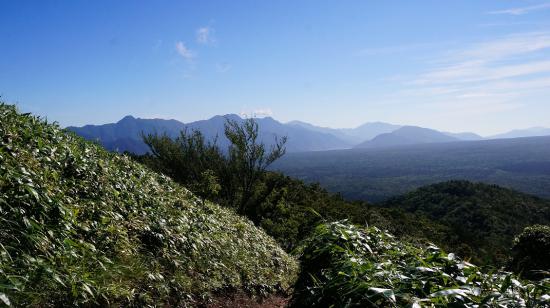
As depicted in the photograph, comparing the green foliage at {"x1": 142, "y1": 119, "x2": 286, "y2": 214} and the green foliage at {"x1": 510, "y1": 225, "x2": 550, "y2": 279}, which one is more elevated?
the green foliage at {"x1": 142, "y1": 119, "x2": 286, "y2": 214}

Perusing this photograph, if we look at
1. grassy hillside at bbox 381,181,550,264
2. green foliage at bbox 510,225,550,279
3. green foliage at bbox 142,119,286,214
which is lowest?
grassy hillside at bbox 381,181,550,264

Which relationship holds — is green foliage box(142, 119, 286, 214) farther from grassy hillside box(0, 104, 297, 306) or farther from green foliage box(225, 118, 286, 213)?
grassy hillside box(0, 104, 297, 306)

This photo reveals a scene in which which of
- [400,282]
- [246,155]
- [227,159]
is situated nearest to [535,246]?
[246,155]

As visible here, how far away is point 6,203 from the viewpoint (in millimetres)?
4855

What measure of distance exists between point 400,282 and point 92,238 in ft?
16.0

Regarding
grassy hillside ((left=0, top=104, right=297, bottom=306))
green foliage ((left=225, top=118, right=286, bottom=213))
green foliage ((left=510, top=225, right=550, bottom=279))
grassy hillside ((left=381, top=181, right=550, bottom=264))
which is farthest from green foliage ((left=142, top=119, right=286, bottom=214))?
grassy hillside ((left=381, top=181, right=550, bottom=264))

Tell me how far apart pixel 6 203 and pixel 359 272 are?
14.7 feet

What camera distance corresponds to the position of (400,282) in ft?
9.49

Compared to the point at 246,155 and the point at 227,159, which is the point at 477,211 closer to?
the point at 227,159

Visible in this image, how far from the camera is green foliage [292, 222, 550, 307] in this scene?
2482 mm

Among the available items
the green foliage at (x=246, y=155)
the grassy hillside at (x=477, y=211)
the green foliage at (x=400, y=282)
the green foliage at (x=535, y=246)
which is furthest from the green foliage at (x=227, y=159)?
the green foliage at (x=400, y=282)

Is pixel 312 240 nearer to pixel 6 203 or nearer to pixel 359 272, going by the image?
pixel 359 272

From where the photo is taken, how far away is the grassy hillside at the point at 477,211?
210ft

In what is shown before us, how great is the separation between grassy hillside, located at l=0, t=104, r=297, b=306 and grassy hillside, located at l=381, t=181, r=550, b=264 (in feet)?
158
